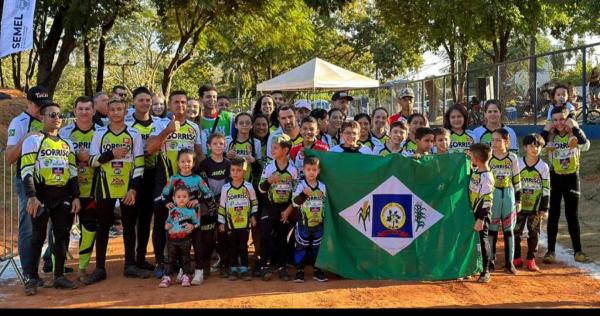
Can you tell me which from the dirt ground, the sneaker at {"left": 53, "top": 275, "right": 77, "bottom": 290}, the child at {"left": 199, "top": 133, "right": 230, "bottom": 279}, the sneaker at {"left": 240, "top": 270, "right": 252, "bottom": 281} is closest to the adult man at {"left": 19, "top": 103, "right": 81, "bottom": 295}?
the sneaker at {"left": 53, "top": 275, "right": 77, "bottom": 290}

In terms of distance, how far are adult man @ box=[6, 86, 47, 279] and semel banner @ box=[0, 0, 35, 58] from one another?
11.4 ft

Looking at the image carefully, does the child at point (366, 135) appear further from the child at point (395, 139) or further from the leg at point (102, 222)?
the leg at point (102, 222)

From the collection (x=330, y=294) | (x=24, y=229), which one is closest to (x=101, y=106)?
(x=24, y=229)

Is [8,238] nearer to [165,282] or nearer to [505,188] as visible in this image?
[165,282]

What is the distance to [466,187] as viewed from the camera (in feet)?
22.8

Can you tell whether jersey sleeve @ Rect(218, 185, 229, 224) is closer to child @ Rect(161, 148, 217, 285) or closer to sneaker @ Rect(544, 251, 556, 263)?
child @ Rect(161, 148, 217, 285)

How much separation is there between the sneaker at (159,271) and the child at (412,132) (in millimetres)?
3047

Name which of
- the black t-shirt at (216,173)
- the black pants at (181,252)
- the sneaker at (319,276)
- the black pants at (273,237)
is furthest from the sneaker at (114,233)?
the sneaker at (319,276)

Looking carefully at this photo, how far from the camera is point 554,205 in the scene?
7668 mm

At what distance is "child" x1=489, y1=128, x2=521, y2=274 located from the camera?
7.06 metres

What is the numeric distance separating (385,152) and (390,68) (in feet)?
124

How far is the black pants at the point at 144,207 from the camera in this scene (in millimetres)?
7194
